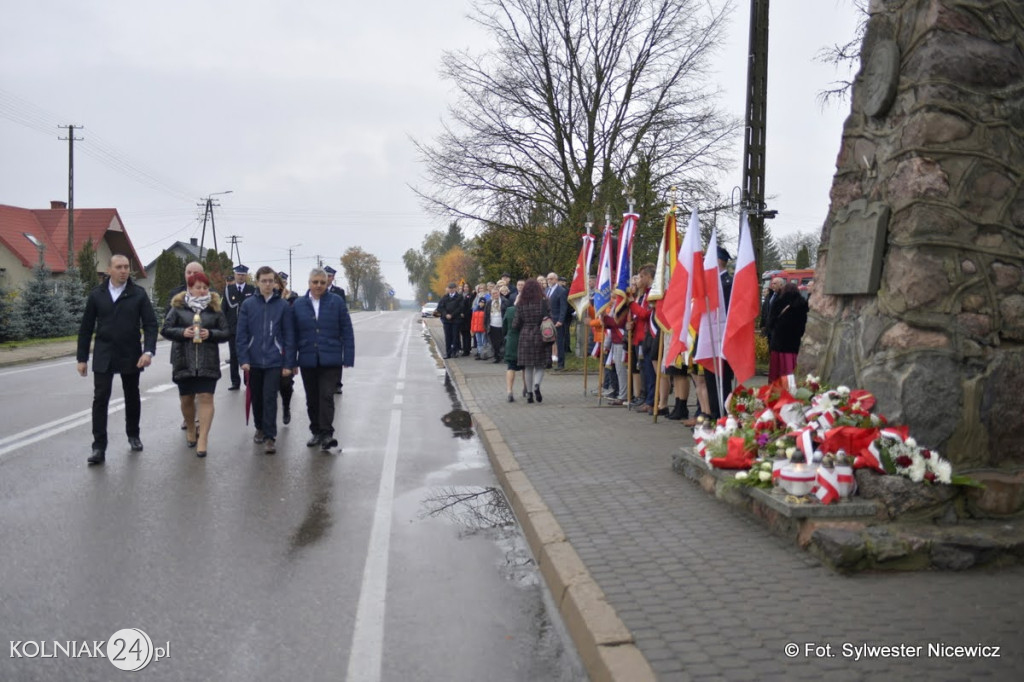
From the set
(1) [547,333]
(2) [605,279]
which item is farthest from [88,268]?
→ (2) [605,279]

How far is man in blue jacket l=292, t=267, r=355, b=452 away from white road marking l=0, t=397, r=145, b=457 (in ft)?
9.69

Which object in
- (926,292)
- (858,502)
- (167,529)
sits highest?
(926,292)

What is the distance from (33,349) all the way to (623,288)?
831 inches

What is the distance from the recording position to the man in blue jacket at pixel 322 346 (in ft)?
31.2

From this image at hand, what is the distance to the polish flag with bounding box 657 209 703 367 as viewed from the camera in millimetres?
9461

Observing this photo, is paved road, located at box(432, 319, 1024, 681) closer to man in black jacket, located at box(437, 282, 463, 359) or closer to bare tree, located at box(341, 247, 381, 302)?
man in black jacket, located at box(437, 282, 463, 359)

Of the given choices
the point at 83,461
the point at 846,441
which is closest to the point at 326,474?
the point at 83,461

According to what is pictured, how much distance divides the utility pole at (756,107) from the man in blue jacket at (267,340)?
381 inches

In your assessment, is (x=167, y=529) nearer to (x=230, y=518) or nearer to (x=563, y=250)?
(x=230, y=518)

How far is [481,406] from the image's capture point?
12836 mm

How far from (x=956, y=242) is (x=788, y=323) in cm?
570

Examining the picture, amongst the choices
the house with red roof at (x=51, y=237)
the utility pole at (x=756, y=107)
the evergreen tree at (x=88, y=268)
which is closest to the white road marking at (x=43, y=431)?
the utility pole at (x=756, y=107)

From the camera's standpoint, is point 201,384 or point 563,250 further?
point 563,250

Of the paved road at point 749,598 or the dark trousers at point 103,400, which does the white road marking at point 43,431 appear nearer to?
the dark trousers at point 103,400
